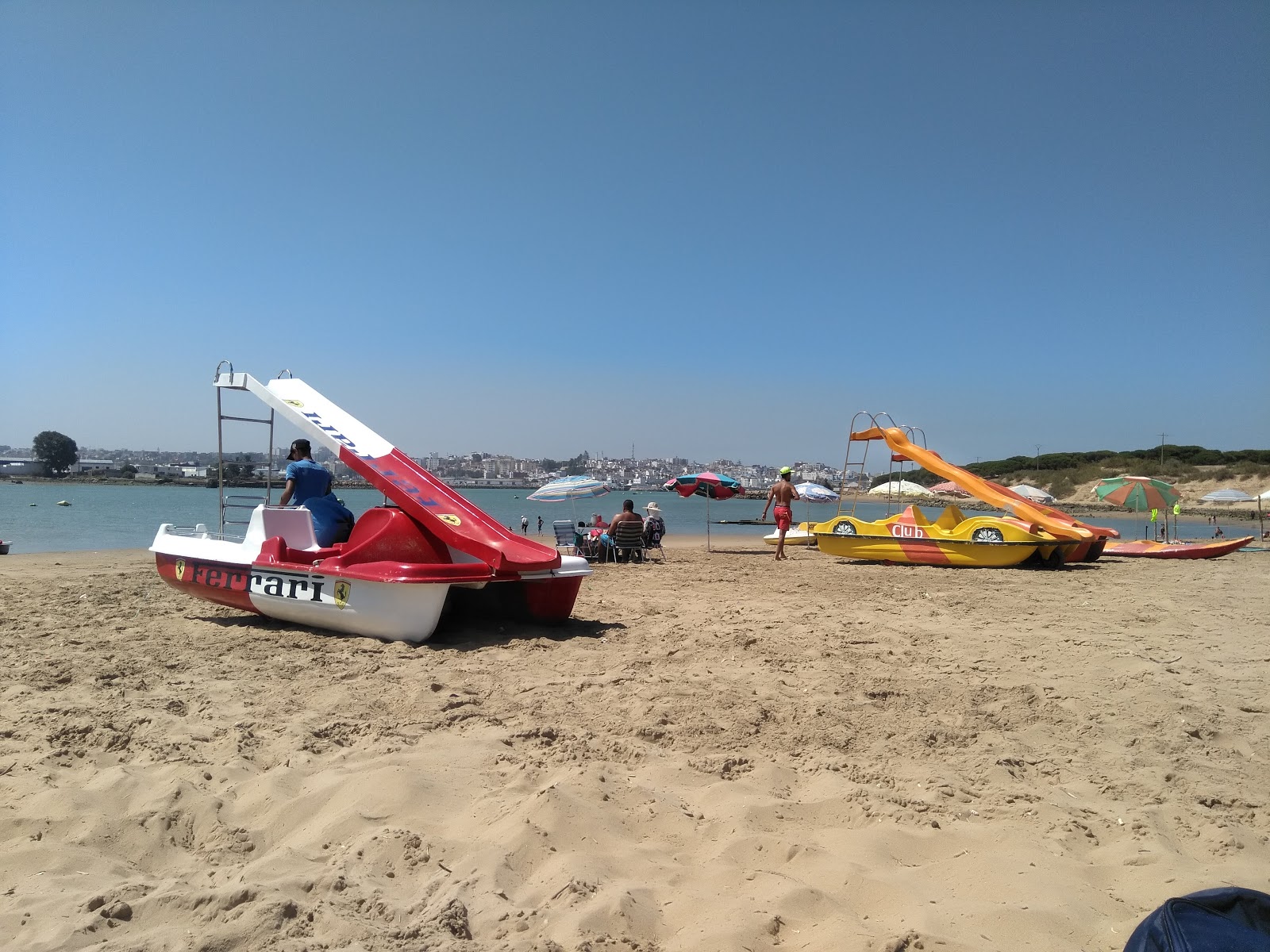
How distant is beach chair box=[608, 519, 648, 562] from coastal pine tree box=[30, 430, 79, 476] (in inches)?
3607

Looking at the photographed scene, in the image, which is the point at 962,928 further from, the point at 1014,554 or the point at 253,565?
the point at 1014,554

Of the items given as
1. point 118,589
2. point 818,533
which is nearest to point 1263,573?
point 818,533

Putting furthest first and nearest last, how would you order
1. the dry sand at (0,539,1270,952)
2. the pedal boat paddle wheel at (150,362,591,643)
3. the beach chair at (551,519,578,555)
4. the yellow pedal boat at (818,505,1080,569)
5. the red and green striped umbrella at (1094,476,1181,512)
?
the red and green striped umbrella at (1094,476,1181,512) → the beach chair at (551,519,578,555) → the yellow pedal boat at (818,505,1080,569) → the pedal boat paddle wheel at (150,362,591,643) → the dry sand at (0,539,1270,952)

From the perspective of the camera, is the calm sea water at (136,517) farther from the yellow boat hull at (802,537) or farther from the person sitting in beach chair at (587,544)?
the yellow boat hull at (802,537)

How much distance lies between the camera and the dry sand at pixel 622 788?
2.58m

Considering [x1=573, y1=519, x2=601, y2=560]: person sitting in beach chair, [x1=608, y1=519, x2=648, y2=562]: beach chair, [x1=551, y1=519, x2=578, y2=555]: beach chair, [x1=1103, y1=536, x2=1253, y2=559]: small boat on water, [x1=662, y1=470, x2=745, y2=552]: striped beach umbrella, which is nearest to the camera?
[x1=608, y1=519, x2=648, y2=562]: beach chair

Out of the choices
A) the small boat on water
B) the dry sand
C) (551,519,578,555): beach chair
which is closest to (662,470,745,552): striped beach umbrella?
(551,519,578,555): beach chair

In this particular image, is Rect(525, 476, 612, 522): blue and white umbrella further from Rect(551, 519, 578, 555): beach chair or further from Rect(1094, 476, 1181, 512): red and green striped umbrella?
Rect(1094, 476, 1181, 512): red and green striped umbrella

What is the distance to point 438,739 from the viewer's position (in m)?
4.15

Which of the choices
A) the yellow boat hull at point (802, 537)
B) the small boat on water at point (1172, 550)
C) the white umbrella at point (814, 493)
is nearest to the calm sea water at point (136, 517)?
the white umbrella at point (814, 493)

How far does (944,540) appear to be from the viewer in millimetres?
13648

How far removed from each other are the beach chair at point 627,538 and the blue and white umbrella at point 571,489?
2.94m

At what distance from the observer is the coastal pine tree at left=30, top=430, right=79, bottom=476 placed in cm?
8362

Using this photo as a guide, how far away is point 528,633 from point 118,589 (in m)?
6.04
